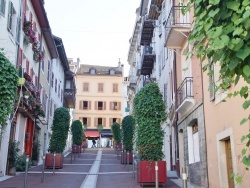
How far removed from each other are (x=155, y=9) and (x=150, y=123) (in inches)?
515

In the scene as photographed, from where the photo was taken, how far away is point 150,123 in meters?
14.5

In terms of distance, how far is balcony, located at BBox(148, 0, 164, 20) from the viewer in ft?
81.4

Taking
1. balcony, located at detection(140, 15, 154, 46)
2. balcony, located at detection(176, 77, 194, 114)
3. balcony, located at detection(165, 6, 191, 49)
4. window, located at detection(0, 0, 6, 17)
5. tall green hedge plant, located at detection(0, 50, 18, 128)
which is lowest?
tall green hedge plant, located at detection(0, 50, 18, 128)

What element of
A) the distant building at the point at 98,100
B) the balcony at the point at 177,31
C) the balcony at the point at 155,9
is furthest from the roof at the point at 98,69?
the balcony at the point at 177,31

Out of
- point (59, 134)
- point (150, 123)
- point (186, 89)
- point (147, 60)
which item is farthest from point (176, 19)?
point (147, 60)

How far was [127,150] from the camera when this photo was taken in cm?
2795

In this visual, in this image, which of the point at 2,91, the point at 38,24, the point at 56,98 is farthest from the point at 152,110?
the point at 56,98

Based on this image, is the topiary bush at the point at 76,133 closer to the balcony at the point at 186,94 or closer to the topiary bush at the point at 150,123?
the balcony at the point at 186,94

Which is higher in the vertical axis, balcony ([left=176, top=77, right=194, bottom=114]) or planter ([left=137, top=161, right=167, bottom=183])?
balcony ([left=176, top=77, right=194, bottom=114])

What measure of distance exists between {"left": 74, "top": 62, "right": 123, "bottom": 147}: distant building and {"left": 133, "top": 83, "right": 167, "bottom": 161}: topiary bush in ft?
177

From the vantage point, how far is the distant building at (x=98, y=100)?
69.9 meters

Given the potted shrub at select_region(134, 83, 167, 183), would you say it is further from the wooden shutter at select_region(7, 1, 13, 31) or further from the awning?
the awning

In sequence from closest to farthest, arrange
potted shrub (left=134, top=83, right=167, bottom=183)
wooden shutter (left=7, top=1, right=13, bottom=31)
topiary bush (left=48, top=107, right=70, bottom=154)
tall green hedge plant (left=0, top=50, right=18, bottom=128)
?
tall green hedge plant (left=0, top=50, right=18, bottom=128), potted shrub (left=134, top=83, right=167, bottom=183), wooden shutter (left=7, top=1, right=13, bottom=31), topiary bush (left=48, top=107, right=70, bottom=154)

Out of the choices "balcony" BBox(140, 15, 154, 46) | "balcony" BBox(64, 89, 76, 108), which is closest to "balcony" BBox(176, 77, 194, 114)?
"balcony" BBox(140, 15, 154, 46)
